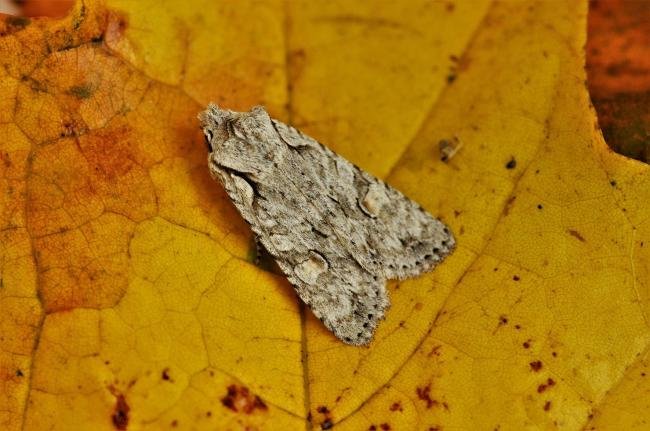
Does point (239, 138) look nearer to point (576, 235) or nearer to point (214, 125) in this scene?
point (214, 125)

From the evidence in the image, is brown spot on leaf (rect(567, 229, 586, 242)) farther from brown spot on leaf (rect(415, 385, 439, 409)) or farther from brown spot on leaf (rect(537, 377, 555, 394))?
brown spot on leaf (rect(415, 385, 439, 409))

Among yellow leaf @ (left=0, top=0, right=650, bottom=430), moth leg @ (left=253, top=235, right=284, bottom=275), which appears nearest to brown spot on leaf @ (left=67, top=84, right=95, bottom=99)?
yellow leaf @ (left=0, top=0, right=650, bottom=430)

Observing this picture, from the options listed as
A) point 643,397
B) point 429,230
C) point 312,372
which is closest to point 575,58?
point 429,230

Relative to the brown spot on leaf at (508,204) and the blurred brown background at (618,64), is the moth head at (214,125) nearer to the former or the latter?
the blurred brown background at (618,64)

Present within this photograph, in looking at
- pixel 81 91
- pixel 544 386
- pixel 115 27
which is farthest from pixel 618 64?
pixel 81 91

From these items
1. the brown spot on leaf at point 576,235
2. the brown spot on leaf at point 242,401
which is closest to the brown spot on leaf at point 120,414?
the brown spot on leaf at point 242,401

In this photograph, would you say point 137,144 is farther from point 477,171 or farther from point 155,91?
point 477,171

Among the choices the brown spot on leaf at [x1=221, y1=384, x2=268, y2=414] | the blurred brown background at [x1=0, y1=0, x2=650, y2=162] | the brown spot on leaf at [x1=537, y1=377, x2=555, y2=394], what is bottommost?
the brown spot on leaf at [x1=221, y1=384, x2=268, y2=414]
